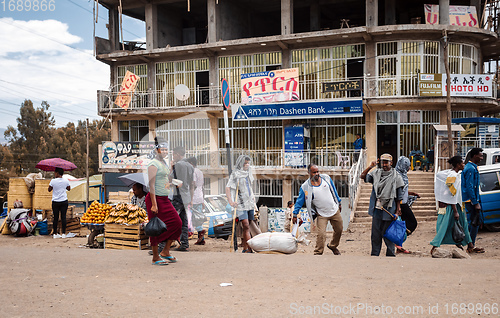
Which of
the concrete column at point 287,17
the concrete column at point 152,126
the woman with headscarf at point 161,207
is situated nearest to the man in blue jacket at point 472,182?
the woman with headscarf at point 161,207

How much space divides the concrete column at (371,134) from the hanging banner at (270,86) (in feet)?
12.4

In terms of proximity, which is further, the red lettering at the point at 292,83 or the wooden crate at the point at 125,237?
the red lettering at the point at 292,83

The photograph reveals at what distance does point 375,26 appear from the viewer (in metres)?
21.5

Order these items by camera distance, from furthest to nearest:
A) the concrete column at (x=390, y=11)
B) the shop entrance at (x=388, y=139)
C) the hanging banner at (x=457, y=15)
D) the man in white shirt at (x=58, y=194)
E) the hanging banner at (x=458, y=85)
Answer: the concrete column at (x=390, y=11) → the shop entrance at (x=388, y=139) → the hanging banner at (x=457, y=15) → the hanging banner at (x=458, y=85) → the man in white shirt at (x=58, y=194)

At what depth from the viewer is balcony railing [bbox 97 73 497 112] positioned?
21719mm

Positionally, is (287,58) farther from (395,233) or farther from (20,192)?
(395,233)

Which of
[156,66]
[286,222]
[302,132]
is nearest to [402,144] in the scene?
[302,132]

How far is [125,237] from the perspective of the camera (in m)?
9.11

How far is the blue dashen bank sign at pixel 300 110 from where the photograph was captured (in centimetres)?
2177

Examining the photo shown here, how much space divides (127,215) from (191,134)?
17747 millimetres

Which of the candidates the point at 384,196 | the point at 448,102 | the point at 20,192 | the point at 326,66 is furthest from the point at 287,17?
the point at 384,196

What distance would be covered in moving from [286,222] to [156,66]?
1611 cm

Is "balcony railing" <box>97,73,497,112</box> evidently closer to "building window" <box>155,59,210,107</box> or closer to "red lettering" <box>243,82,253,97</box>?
"building window" <box>155,59,210,107</box>

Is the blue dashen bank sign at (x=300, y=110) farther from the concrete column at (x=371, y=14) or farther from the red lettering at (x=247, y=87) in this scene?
the concrete column at (x=371, y=14)
